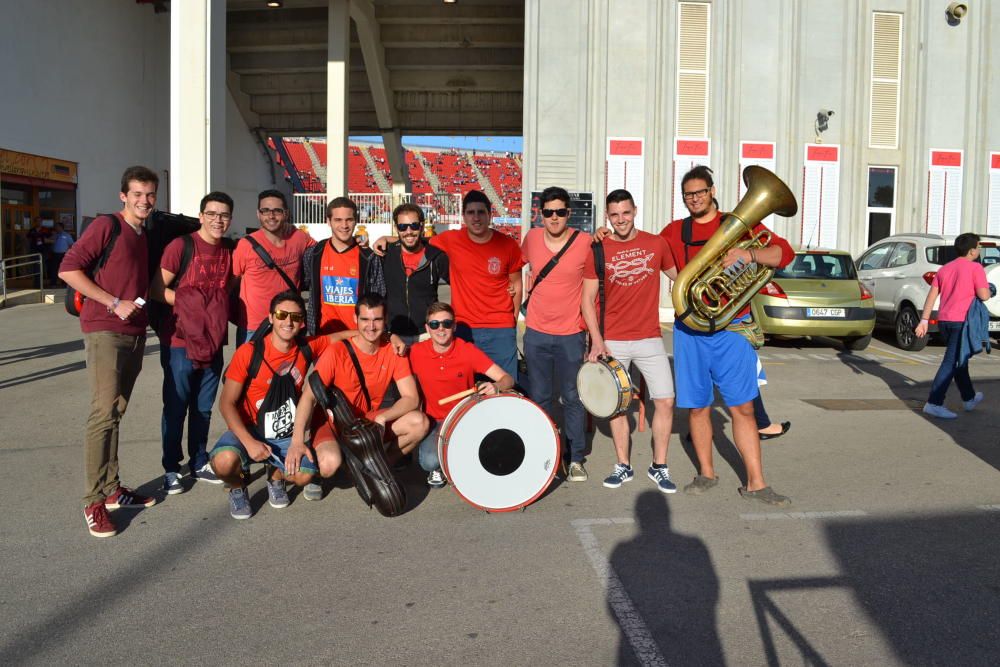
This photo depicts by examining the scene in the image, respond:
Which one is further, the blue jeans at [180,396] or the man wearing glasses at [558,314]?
the man wearing glasses at [558,314]

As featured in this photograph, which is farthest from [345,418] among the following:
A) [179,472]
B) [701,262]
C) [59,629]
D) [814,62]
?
[814,62]

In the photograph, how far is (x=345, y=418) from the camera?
201 inches

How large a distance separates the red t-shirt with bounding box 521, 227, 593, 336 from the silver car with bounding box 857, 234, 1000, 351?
882cm

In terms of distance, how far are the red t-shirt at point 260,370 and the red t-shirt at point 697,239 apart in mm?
2499

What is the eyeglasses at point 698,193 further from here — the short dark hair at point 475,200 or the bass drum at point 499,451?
the bass drum at point 499,451

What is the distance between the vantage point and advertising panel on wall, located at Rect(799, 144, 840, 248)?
63.3ft

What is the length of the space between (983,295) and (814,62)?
42.3 ft

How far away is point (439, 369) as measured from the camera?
561 cm

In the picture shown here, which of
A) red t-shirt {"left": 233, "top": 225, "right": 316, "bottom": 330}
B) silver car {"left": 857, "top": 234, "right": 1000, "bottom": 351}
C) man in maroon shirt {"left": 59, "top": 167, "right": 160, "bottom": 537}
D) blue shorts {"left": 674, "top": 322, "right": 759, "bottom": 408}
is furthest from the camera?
silver car {"left": 857, "top": 234, "right": 1000, "bottom": 351}

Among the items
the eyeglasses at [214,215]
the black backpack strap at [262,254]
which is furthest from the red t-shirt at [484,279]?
the eyeglasses at [214,215]

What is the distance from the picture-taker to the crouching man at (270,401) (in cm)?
505

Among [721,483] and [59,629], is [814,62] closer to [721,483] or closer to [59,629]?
[721,483]

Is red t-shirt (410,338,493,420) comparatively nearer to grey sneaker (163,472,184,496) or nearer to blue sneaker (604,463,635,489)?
blue sneaker (604,463,635,489)

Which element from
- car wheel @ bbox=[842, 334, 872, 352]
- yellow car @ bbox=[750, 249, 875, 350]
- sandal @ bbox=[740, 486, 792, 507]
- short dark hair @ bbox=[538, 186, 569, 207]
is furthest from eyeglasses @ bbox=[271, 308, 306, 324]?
car wheel @ bbox=[842, 334, 872, 352]
